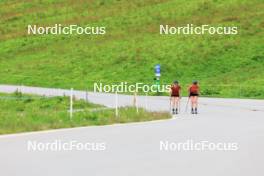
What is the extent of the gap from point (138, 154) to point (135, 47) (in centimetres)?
5849

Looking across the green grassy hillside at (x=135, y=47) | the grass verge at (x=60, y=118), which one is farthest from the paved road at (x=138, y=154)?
the green grassy hillside at (x=135, y=47)

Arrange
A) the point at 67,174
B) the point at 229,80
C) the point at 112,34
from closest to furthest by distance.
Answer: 1. the point at 67,174
2. the point at 229,80
3. the point at 112,34

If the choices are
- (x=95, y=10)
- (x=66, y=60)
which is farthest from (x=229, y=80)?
(x=95, y=10)

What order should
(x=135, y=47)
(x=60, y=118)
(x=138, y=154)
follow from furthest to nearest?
(x=135, y=47) → (x=60, y=118) → (x=138, y=154)

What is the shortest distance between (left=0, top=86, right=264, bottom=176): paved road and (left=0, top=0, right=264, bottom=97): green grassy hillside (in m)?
31.6

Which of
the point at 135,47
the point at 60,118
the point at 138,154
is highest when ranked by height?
the point at 135,47

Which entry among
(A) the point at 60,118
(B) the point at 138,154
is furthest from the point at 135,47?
(B) the point at 138,154

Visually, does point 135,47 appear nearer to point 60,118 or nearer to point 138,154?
point 60,118

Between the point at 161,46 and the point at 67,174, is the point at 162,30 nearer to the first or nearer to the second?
the point at 161,46

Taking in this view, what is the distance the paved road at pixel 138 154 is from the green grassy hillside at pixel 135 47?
104ft

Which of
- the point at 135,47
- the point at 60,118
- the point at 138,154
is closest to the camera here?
the point at 138,154

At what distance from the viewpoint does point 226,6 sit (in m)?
81.9

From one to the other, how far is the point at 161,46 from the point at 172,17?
864 centimetres

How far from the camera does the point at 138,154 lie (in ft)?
52.2
